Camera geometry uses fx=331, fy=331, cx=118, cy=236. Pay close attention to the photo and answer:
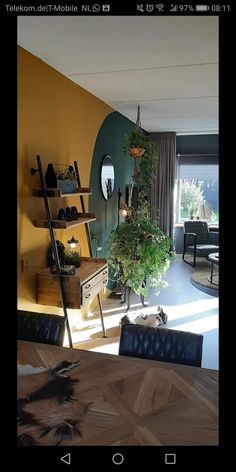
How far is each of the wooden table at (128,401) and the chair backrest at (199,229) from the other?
17.0 ft

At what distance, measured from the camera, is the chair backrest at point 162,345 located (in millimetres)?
1526

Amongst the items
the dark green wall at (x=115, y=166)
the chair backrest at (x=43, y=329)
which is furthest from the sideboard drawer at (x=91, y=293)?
the dark green wall at (x=115, y=166)

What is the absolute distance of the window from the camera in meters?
6.72

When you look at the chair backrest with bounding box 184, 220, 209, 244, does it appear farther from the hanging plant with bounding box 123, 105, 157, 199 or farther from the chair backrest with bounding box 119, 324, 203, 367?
the chair backrest with bounding box 119, 324, 203, 367

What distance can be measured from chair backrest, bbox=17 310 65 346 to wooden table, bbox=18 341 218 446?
240 millimetres

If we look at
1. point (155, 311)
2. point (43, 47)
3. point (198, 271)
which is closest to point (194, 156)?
point (198, 271)

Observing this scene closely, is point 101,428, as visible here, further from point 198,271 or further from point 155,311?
point 198,271

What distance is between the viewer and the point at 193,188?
22.8ft

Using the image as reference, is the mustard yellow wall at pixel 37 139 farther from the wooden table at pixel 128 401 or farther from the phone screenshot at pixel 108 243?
the wooden table at pixel 128 401

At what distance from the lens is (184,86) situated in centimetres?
315

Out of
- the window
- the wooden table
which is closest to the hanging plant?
the window

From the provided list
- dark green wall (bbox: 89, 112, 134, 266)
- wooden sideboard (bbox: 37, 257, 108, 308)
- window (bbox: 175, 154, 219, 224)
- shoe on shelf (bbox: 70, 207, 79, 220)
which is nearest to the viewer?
wooden sideboard (bbox: 37, 257, 108, 308)
